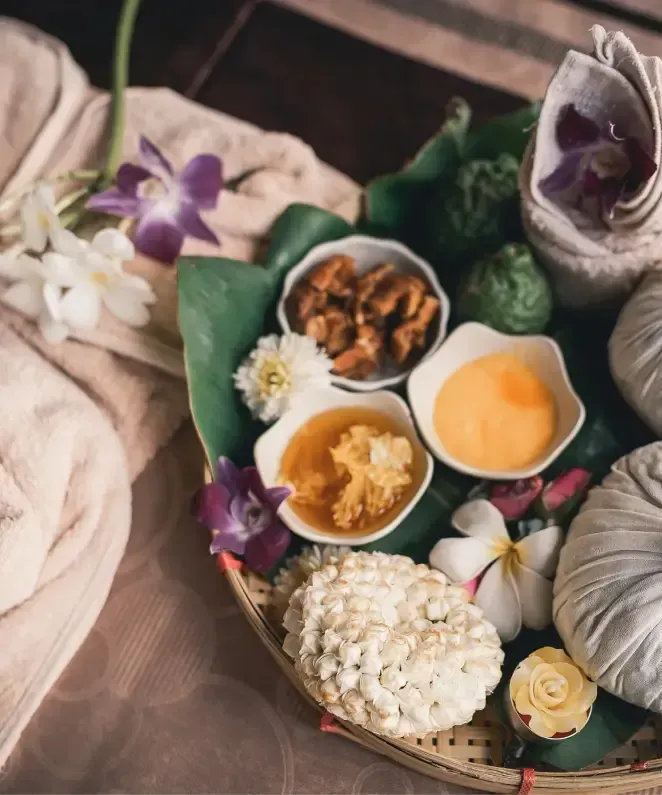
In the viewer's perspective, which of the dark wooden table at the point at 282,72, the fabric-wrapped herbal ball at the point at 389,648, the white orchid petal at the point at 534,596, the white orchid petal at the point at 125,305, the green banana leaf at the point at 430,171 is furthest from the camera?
the dark wooden table at the point at 282,72

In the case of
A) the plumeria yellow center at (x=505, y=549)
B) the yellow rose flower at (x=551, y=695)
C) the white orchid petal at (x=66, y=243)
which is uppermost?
the white orchid petal at (x=66, y=243)

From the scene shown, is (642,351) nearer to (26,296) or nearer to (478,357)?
(478,357)

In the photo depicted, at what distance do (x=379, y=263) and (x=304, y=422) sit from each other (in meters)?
0.25

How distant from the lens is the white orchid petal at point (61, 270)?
2.76 feet

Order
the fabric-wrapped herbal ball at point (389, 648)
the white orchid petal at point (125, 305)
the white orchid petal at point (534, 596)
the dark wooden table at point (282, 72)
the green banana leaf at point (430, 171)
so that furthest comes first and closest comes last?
the dark wooden table at point (282, 72) < the green banana leaf at point (430, 171) < the white orchid petal at point (125, 305) < the white orchid petal at point (534, 596) < the fabric-wrapped herbal ball at point (389, 648)

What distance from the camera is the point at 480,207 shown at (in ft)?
3.04

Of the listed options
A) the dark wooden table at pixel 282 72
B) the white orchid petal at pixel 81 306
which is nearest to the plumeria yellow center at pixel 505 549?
the white orchid petal at pixel 81 306

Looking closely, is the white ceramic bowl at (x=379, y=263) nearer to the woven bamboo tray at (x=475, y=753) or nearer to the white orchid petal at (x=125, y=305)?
the white orchid petal at (x=125, y=305)

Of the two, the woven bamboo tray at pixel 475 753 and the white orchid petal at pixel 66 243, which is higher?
the white orchid petal at pixel 66 243

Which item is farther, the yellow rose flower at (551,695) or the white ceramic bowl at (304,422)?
the white ceramic bowl at (304,422)

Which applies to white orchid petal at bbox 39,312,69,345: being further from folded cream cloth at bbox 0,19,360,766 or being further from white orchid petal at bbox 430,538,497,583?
white orchid petal at bbox 430,538,497,583

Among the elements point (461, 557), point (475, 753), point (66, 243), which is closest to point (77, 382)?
point (66, 243)

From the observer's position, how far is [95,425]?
89 cm

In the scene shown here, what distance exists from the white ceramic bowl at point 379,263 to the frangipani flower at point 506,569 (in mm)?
223
